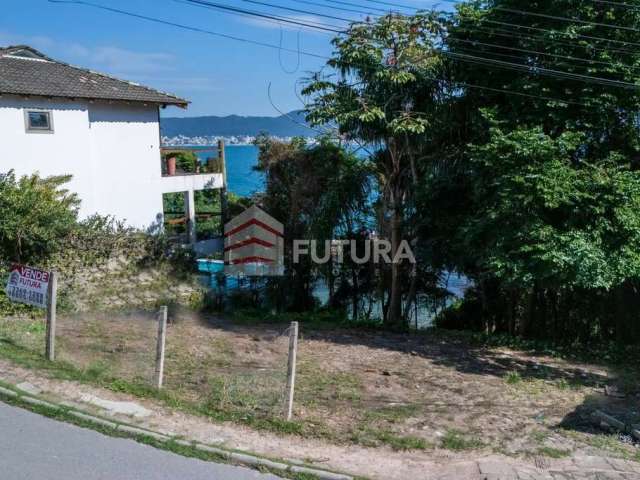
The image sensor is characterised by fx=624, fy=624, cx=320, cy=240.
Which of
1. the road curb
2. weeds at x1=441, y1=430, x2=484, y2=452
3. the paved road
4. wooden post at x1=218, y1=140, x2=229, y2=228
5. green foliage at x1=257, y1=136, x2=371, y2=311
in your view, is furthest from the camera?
wooden post at x1=218, y1=140, x2=229, y2=228

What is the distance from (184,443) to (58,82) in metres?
13.1

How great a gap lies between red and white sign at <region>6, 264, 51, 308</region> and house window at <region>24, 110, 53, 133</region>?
25.3 ft

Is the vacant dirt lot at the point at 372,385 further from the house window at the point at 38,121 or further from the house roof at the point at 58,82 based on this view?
the house roof at the point at 58,82

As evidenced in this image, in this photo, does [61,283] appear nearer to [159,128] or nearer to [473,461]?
[159,128]

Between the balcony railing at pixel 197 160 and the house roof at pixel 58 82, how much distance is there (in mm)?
2044

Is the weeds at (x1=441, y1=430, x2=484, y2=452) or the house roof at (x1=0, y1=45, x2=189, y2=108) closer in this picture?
the weeds at (x1=441, y1=430, x2=484, y2=452)

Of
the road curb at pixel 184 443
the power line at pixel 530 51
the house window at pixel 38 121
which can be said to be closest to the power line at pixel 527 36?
the power line at pixel 530 51

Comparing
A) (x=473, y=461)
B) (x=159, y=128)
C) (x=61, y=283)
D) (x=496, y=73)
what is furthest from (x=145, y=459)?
(x=159, y=128)

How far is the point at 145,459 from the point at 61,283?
8477 millimetres

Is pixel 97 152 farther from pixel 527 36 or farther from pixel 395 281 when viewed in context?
pixel 527 36

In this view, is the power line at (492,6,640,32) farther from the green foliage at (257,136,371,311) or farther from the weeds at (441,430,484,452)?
the weeds at (441,430,484,452)

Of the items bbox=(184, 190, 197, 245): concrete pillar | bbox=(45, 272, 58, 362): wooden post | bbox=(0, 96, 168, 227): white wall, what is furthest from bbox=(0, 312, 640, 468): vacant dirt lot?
bbox=(184, 190, 197, 245): concrete pillar

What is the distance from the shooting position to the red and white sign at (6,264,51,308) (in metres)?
8.36

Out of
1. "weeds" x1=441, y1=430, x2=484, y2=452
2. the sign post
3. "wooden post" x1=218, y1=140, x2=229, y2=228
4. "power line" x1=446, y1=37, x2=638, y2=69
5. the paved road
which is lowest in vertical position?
"weeds" x1=441, y1=430, x2=484, y2=452
